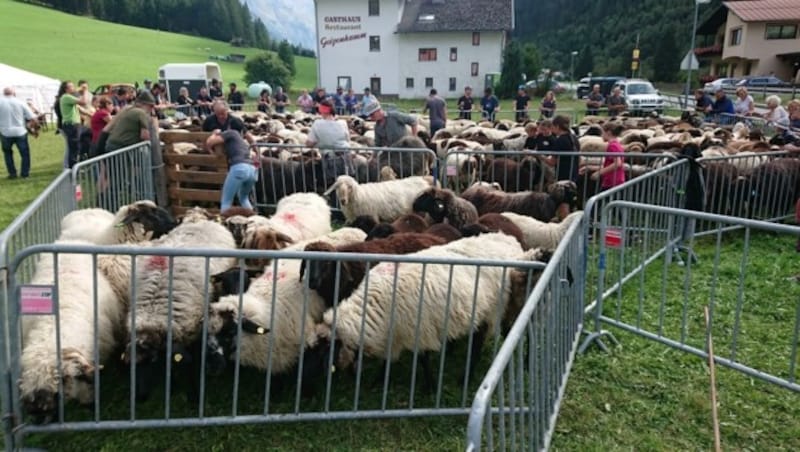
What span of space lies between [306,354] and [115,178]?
193 inches

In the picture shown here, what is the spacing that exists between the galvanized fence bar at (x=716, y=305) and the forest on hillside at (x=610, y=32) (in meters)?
58.4

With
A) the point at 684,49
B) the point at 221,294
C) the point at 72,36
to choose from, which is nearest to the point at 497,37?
the point at 684,49

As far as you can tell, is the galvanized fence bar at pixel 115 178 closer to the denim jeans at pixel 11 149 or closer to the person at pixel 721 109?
the denim jeans at pixel 11 149

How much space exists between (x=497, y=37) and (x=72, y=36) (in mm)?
56732

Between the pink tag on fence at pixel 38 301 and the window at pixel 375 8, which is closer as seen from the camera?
the pink tag on fence at pixel 38 301

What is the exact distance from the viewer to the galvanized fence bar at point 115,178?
277 inches

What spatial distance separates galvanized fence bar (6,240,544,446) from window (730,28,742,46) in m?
62.8

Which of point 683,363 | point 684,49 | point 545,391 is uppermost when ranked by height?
point 684,49

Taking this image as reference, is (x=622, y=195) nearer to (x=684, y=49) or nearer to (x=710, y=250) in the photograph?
(x=710, y=250)

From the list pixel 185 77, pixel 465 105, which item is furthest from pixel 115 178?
pixel 185 77

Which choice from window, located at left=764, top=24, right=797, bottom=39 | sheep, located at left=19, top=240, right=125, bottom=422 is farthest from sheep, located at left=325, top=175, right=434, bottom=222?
window, located at left=764, top=24, right=797, bottom=39

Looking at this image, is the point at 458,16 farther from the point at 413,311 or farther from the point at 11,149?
the point at 413,311

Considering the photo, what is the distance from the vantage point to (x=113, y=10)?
105 meters

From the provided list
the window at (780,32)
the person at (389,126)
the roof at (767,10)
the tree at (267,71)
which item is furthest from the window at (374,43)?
the person at (389,126)
